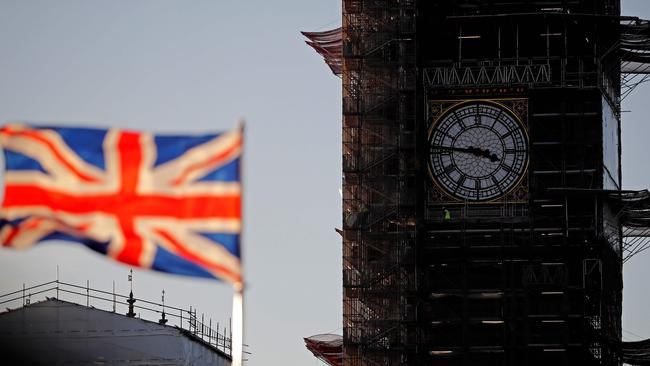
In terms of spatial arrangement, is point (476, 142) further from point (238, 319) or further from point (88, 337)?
point (238, 319)

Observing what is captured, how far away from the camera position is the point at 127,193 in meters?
39.4

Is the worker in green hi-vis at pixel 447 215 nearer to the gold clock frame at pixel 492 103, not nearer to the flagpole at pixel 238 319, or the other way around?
the gold clock frame at pixel 492 103

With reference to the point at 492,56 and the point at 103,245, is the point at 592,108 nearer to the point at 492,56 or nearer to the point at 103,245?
the point at 492,56

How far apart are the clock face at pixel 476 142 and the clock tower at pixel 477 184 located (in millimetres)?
75

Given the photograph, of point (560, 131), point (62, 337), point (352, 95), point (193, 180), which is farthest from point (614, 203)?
point (193, 180)

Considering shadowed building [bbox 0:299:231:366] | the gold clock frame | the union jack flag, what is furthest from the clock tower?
the union jack flag

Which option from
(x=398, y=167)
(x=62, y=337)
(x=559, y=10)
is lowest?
(x=62, y=337)

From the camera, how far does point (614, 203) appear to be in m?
106

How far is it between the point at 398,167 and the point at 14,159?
65.3 meters

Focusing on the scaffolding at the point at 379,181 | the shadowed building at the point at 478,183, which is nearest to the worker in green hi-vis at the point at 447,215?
the shadowed building at the point at 478,183

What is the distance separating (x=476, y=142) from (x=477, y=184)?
6.49 ft

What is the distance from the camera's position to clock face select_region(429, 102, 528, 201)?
10281 centimetres

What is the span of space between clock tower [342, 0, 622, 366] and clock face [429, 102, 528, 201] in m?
0.07

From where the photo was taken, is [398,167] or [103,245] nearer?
[103,245]
